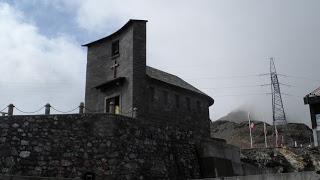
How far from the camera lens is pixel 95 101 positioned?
99.5 ft

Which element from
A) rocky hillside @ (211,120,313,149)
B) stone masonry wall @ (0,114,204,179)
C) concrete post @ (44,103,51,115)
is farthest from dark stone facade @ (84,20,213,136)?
rocky hillside @ (211,120,313,149)

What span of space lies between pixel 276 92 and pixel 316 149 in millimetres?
Answer: 16189

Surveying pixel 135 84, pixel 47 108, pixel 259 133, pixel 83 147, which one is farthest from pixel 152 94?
pixel 259 133

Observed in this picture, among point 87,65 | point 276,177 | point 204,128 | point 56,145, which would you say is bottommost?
point 276,177

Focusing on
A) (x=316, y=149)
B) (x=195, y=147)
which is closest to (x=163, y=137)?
(x=195, y=147)

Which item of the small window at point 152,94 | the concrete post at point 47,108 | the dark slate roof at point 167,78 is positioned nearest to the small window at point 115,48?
the dark slate roof at point 167,78

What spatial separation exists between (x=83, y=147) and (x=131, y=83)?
356 inches

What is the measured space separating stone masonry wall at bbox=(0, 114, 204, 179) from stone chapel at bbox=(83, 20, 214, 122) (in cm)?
572

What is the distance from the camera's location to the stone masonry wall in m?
18.3

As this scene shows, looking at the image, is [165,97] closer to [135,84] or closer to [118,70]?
[135,84]

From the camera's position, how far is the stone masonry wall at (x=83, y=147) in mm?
18328

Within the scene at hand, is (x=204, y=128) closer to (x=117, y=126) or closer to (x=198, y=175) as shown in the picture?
(x=198, y=175)

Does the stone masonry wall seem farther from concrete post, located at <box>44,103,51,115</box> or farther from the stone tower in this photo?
the stone tower

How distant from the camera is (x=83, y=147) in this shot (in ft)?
63.4
